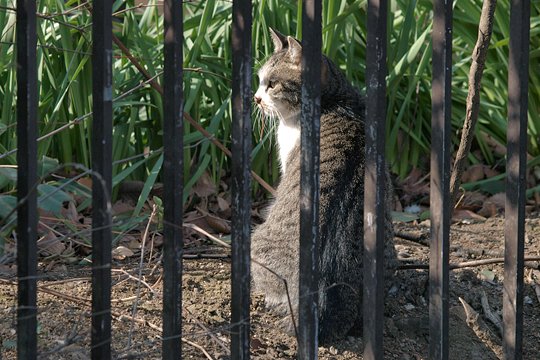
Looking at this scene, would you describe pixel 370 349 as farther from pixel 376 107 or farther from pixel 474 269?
pixel 474 269

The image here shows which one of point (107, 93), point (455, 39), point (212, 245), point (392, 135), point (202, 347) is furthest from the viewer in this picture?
point (455, 39)

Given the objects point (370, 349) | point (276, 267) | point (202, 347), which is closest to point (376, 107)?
point (370, 349)

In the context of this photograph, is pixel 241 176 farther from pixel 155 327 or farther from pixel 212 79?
pixel 212 79

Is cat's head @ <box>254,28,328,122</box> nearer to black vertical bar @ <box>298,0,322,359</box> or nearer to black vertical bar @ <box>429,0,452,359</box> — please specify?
black vertical bar @ <box>429,0,452,359</box>

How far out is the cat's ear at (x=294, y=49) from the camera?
12.6 feet

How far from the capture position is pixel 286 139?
376 centimetres

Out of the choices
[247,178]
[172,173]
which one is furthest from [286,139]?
[172,173]

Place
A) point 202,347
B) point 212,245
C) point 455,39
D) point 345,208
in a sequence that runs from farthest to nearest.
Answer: point 455,39
point 212,245
point 345,208
point 202,347

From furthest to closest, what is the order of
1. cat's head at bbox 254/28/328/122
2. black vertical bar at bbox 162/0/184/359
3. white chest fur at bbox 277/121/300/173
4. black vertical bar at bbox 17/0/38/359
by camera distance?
1. cat's head at bbox 254/28/328/122
2. white chest fur at bbox 277/121/300/173
3. black vertical bar at bbox 162/0/184/359
4. black vertical bar at bbox 17/0/38/359

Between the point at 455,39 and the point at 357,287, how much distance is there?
2480 mm

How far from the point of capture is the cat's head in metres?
4.00

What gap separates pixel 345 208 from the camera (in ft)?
9.82

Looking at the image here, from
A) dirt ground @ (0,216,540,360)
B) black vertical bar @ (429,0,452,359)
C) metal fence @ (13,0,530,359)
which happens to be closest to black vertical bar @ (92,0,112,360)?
metal fence @ (13,0,530,359)

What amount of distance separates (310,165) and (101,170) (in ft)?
1.56
